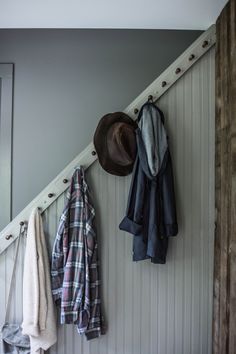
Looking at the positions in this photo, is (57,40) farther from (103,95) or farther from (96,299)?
(96,299)

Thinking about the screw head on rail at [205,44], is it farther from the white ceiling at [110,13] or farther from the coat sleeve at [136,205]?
the coat sleeve at [136,205]

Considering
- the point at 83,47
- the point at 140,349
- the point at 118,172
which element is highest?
the point at 83,47

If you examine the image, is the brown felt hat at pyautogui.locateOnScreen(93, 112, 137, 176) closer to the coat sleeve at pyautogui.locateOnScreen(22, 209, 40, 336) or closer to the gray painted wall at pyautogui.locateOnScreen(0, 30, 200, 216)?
the gray painted wall at pyautogui.locateOnScreen(0, 30, 200, 216)

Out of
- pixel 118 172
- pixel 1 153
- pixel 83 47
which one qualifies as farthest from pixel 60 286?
pixel 83 47

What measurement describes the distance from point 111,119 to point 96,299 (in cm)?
101

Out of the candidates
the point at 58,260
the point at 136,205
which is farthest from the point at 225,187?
the point at 58,260

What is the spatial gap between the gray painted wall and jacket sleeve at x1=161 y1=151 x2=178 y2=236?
60 cm

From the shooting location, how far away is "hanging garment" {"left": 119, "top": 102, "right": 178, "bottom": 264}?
4.39 ft

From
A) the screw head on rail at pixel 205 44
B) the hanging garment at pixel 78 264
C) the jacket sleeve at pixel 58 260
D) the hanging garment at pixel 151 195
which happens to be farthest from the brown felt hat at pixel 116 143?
the screw head on rail at pixel 205 44

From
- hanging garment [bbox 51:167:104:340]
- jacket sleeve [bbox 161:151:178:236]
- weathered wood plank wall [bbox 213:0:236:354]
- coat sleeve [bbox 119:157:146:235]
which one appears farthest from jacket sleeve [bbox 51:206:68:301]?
weathered wood plank wall [bbox 213:0:236:354]

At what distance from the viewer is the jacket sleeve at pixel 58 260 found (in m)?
1.38

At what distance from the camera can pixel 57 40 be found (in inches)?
65.4

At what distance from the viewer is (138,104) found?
1449 millimetres

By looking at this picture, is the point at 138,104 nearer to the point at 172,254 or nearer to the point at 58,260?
the point at 172,254
